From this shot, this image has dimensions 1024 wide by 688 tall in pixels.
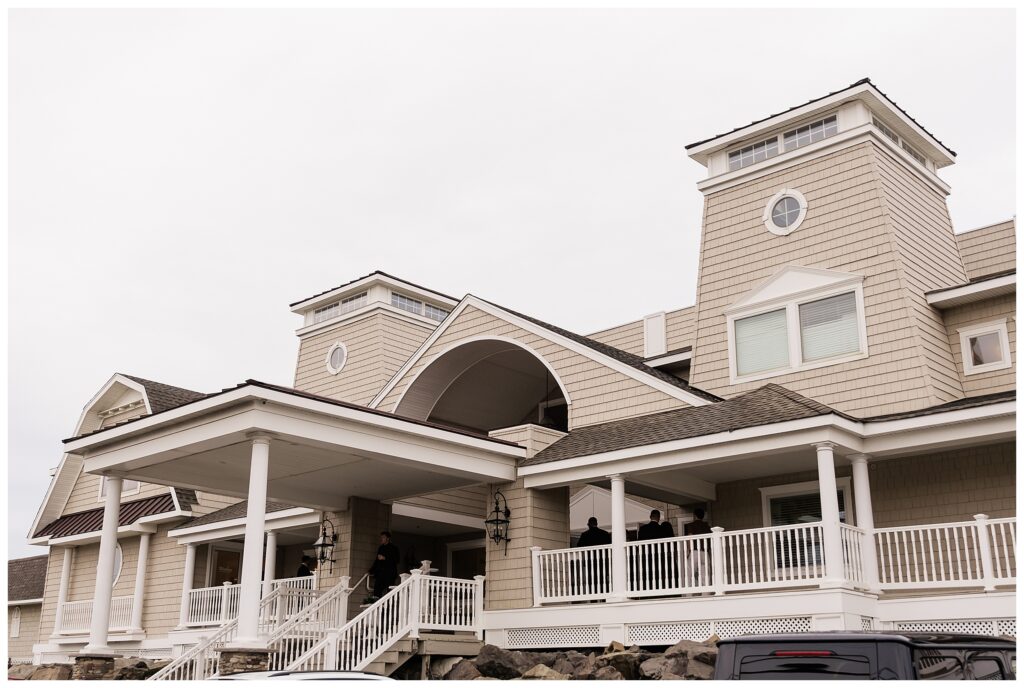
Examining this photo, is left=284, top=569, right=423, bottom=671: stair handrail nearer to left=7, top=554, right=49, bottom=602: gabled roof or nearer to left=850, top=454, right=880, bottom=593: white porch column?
left=850, top=454, right=880, bottom=593: white porch column

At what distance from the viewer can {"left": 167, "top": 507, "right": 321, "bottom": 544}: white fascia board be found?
20.1m

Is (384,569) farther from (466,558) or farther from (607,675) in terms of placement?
(607,675)

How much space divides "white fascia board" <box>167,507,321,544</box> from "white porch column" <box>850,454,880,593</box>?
10.6 m

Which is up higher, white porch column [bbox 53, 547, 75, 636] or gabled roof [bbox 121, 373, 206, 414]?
gabled roof [bbox 121, 373, 206, 414]

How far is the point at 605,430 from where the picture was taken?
15953mm

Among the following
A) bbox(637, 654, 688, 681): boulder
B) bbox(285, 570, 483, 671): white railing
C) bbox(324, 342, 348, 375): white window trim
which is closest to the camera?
bbox(637, 654, 688, 681): boulder

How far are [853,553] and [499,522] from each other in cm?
553

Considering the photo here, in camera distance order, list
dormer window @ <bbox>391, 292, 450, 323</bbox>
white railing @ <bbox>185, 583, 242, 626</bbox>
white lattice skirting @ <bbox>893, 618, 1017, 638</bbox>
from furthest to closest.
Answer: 1. dormer window @ <bbox>391, 292, 450, 323</bbox>
2. white railing @ <bbox>185, 583, 242, 626</bbox>
3. white lattice skirting @ <bbox>893, 618, 1017, 638</bbox>

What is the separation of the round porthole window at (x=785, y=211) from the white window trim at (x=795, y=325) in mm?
1303

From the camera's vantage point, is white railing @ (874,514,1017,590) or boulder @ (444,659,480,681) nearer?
white railing @ (874,514,1017,590)

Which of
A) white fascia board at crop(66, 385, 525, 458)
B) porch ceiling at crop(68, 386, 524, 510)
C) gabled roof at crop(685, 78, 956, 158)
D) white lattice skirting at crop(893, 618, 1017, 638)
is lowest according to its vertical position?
white lattice skirting at crop(893, 618, 1017, 638)

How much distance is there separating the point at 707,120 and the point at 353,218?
1787cm

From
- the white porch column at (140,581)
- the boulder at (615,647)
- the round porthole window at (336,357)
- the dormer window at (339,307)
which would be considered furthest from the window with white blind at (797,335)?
the white porch column at (140,581)

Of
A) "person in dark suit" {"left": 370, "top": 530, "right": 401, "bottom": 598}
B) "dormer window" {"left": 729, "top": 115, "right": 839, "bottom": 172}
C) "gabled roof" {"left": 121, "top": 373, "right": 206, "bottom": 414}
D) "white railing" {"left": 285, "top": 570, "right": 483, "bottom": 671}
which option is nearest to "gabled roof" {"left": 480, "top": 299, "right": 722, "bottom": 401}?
"dormer window" {"left": 729, "top": 115, "right": 839, "bottom": 172}
